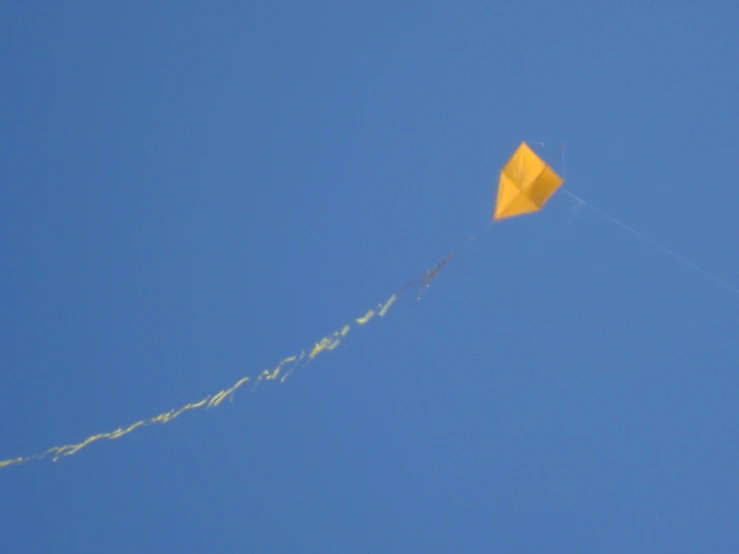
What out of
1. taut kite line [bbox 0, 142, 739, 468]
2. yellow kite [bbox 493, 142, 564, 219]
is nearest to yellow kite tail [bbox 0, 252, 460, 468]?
taut kite line [bbox 0, 142, 739, 468]

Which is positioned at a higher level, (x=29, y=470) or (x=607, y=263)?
(x=29, y=470)

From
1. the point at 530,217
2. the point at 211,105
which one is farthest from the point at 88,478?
the point at 530,217

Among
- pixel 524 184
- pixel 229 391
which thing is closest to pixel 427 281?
pixel 524 184

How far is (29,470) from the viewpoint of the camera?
138 centimetres

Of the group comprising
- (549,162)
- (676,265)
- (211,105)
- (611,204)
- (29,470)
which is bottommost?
(676,265)

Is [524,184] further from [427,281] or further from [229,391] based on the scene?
[229,391]

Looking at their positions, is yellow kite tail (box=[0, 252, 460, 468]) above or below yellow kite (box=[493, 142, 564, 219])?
above

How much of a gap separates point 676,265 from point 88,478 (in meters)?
1.00

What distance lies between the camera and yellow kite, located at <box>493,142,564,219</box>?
130 cm

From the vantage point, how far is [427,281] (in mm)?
1331

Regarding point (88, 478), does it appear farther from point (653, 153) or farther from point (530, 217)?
point (653, 153)

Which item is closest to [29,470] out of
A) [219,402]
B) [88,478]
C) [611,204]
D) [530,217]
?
[88,478]

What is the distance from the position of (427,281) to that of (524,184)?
21 centimetres

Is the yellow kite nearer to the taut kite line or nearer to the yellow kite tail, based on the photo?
the taut kite line
